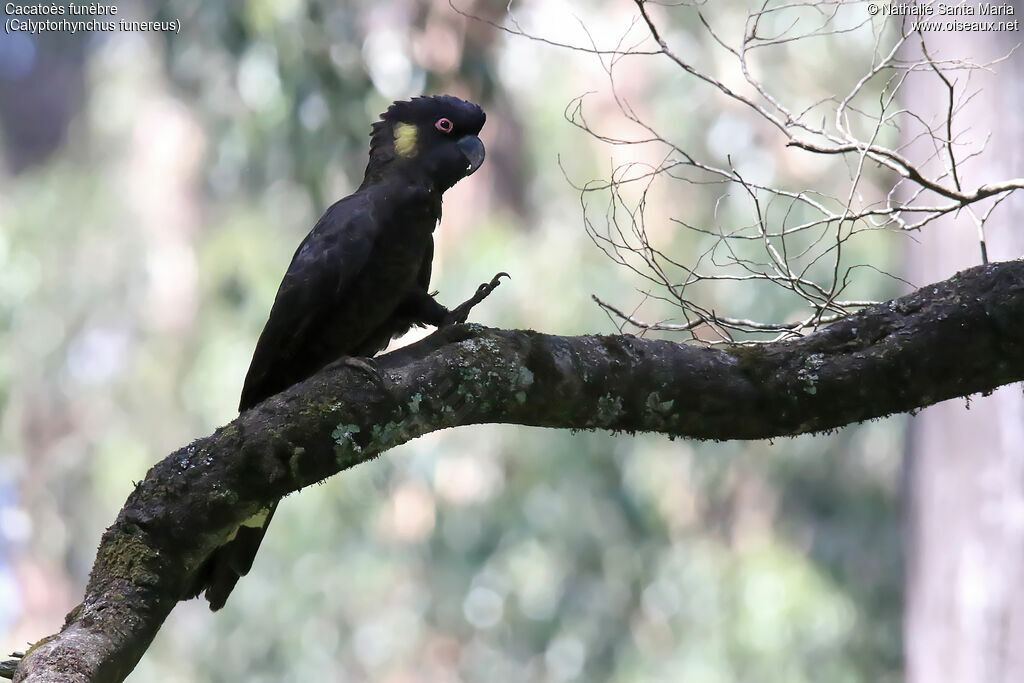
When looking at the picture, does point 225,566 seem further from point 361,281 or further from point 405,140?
point 405,140

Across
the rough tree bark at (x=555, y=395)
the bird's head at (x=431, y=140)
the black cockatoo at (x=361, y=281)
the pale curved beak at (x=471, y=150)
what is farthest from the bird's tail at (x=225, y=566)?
the pale curved beak at (x=471, y=150)

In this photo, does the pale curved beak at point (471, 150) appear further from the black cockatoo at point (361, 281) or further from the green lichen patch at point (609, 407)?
the green lichen patch at point (609, 407)

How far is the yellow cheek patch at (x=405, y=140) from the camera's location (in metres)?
2.86

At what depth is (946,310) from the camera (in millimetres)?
1995

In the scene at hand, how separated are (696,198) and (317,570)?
399cm

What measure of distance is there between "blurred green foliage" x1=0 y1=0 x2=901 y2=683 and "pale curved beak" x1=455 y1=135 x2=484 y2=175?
3876 mm

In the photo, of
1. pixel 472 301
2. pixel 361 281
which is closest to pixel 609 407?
pixel 472 301

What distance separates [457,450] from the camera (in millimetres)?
7578

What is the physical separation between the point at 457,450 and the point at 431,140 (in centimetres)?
486

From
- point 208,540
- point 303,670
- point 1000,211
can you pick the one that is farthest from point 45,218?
point 208,540

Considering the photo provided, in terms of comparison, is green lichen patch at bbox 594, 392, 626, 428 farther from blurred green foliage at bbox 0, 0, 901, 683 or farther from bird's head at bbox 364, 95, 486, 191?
blurred green foliage at bbox 0, 0, 901, 683

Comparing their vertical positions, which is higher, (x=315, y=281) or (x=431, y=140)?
(x=431, y=140)

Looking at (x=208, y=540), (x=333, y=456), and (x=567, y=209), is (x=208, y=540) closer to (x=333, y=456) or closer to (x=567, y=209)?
(x=333, y=456)

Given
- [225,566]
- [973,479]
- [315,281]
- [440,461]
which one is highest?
[440,461]
